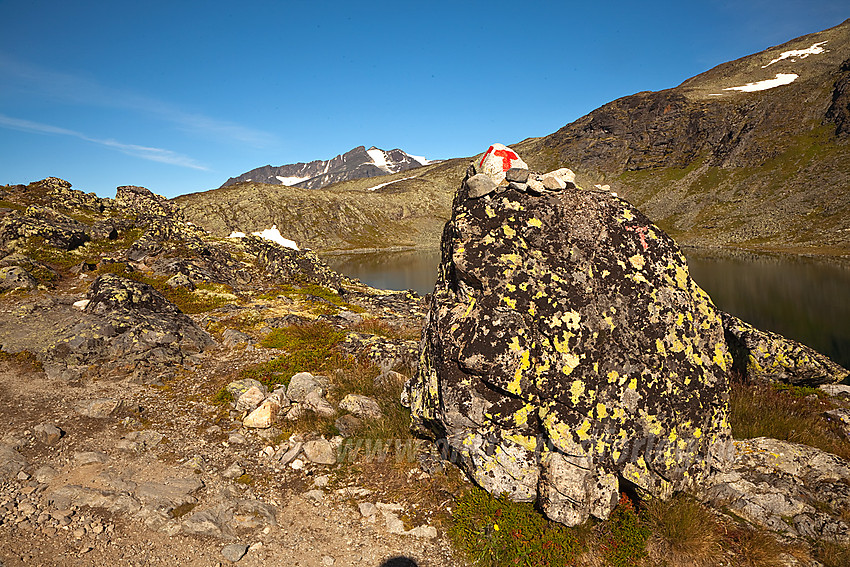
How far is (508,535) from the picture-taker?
20.3 ft

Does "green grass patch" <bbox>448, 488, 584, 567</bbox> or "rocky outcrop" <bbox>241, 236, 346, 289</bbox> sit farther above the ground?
"rocky outcrop" <bbox>241, 236, 346, 289</bbox>

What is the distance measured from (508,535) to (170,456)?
22.1ft

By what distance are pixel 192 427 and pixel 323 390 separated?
305 centimetres

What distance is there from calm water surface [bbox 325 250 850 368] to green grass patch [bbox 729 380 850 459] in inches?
877

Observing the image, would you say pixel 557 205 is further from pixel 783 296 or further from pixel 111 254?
pixel 783 296

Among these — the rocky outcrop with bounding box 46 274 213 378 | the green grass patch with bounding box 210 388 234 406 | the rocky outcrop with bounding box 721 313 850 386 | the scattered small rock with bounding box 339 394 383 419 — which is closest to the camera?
the scattered small rock with bounding box 339 394 383 419

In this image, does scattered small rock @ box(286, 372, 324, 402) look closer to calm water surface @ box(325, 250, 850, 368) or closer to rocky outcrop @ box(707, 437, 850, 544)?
rocky outcrop @ box(707, 437, 850, 544)

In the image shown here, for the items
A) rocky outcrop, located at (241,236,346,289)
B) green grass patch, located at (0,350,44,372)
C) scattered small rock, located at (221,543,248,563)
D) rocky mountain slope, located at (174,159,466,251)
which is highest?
rocky mountain slope, located at (174,159,466,251)

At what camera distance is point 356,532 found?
6.48 m

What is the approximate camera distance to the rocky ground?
6.11 metres

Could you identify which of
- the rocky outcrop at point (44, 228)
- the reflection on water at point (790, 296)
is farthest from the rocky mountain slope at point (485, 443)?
the reflection on water at point (790, 296)

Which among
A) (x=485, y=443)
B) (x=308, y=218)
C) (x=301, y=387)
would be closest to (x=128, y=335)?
(x=301, y=387)

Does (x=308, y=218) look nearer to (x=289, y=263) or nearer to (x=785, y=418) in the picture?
(x=289, y=263)

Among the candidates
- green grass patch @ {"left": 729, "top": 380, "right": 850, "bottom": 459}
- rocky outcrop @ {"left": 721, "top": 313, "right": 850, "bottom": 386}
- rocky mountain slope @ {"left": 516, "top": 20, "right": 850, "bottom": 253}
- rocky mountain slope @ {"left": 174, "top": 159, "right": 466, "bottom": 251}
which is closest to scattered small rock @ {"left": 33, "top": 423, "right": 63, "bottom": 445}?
green grass patch @ {"left": 729, "top": 380, "right": 850, "bottom": 459}
